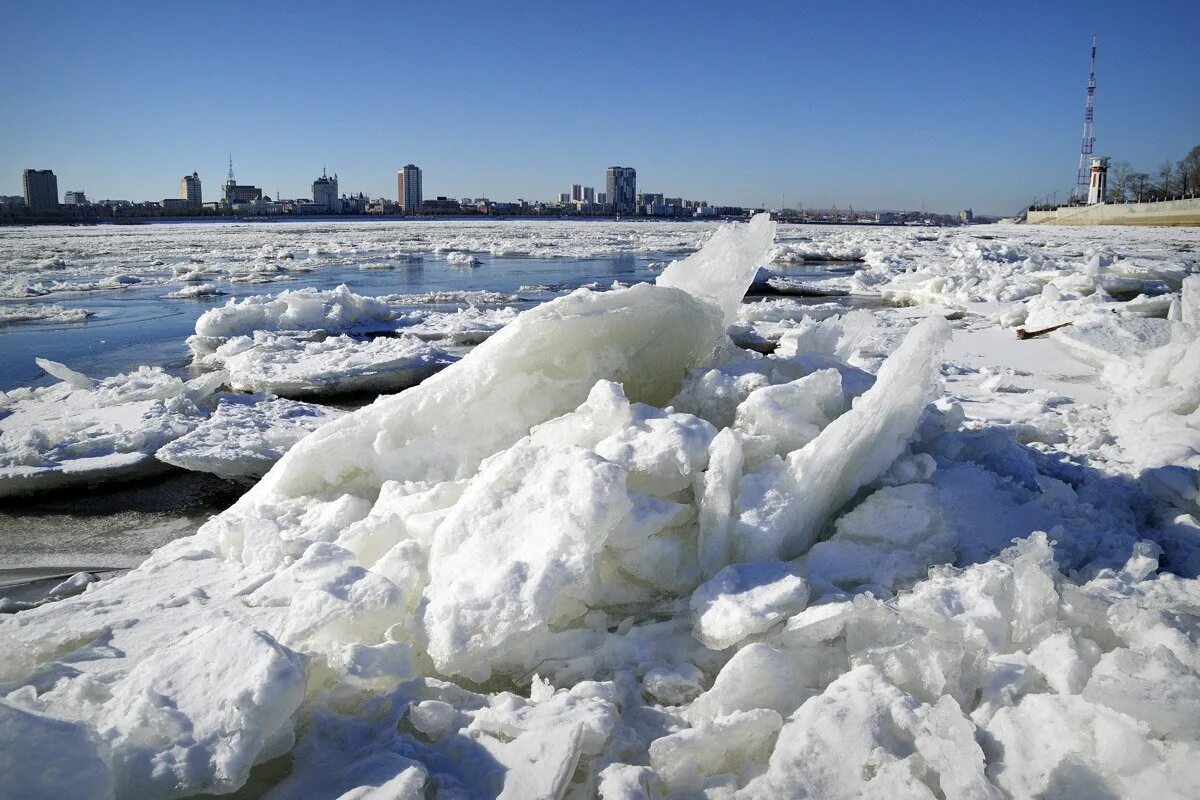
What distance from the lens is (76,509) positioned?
13.5 feet

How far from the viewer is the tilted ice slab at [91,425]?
4.34m

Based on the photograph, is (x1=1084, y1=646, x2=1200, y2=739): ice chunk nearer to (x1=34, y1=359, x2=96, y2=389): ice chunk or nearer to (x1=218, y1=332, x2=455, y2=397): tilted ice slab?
(x1=218, y1=332, x2=455, y2=397): tilted ice slab

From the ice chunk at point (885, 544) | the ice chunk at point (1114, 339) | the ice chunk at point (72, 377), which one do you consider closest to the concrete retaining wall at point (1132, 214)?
the ice chunk at point (1114, 339)

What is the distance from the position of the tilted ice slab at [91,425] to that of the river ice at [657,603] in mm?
1666

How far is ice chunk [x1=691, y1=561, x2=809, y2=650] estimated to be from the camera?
2.09 meters

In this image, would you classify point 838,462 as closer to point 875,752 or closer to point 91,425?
point 875,752

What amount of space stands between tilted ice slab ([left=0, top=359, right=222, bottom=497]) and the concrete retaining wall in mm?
44384

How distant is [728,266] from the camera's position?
4.03 metres

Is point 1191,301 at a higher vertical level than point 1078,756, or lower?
higher

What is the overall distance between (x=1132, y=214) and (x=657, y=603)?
5308cm

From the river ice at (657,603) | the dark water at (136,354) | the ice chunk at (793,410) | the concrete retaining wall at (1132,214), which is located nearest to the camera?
the river ice at (657,603)

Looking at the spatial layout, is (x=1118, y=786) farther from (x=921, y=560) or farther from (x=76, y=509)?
(x=76, y=509)

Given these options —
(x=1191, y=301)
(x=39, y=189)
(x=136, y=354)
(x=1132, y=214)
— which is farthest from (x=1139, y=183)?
(x=39, y=189)

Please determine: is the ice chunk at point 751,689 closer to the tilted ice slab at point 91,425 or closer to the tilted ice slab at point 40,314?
the tilted ice slab at point 91,425
